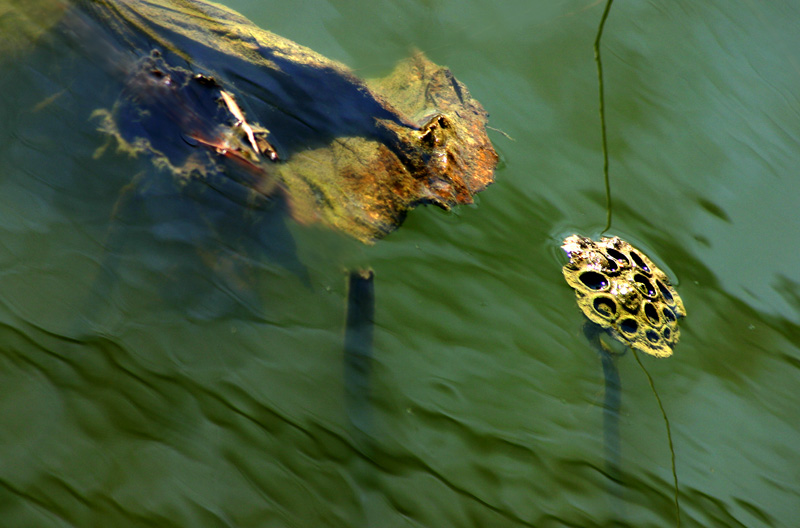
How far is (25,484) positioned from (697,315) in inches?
104

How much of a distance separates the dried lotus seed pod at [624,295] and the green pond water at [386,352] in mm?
85

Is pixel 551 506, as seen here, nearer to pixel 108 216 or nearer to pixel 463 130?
pixel 463 130

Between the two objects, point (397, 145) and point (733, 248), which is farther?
point (733, 248)

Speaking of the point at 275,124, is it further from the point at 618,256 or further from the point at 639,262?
the point at 639,262

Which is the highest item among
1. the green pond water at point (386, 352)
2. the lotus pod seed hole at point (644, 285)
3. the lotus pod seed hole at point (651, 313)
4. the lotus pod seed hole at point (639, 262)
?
the lotus pod seed hole at point (639, 262)

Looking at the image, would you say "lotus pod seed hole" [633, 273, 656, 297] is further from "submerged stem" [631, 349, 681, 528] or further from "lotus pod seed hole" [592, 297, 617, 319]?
"submerged stem" [631, 349, 681, 528]

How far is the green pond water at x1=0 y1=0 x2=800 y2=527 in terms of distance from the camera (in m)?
1.62

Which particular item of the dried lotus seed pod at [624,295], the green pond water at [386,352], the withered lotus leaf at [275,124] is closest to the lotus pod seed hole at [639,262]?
the dried lotus seed pod at [624,295]

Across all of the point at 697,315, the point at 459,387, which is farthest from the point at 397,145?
the point at 697,315

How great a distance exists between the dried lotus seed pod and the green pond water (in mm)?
85

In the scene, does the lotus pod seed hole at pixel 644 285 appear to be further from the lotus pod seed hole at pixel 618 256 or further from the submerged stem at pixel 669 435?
the submerged stem at pixel 669 435

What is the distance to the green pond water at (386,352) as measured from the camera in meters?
1.62

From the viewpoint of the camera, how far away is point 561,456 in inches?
77.9

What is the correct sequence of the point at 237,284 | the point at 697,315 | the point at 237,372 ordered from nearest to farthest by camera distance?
the point at 237,372, the point at 237,284, the point at 697,315
